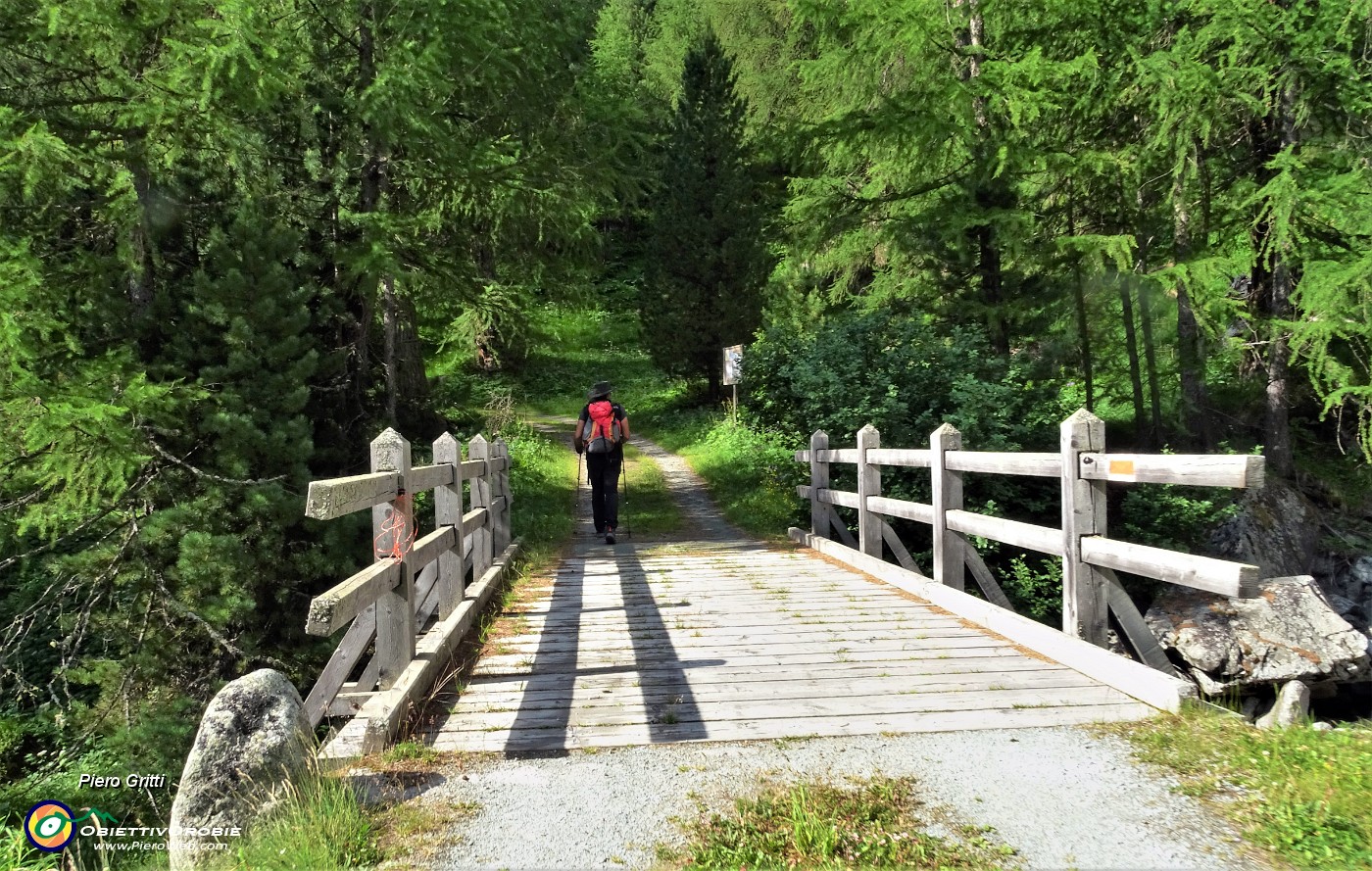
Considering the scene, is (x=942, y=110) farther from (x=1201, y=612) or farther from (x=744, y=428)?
(x=744, y=428)

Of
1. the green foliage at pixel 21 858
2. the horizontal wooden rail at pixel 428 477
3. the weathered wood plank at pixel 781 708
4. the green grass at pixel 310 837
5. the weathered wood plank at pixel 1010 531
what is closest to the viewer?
the green grass at pixel 310 837

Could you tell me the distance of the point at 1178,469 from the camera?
398cm

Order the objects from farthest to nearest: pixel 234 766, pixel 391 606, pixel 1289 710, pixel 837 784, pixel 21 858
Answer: pixel 391 606
pixel 1289 710
pixel 21 858
pixel 837 784
pixel 234 766

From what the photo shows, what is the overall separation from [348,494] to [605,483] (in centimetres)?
639

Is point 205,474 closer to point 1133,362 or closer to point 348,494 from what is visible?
point 348,494

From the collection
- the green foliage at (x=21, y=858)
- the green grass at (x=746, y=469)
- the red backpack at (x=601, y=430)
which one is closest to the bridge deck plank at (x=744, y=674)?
the green foliage at (x=21, y=858)

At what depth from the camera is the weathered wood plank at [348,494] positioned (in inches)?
132

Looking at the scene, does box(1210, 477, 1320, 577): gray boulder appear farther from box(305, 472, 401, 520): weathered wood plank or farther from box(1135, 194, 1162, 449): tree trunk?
box(305, 472, 401, 520): weathered wood plank

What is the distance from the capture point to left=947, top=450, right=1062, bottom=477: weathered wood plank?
5.00m

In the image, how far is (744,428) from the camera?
18812 millimetres

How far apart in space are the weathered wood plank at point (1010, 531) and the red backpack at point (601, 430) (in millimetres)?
4157

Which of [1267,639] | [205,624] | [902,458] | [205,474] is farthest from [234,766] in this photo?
[1267,639]

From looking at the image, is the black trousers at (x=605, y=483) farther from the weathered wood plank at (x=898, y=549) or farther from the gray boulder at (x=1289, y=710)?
the gray boulder at (x=1289, y=710)

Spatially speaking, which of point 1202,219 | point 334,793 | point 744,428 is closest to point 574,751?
point 334,793
